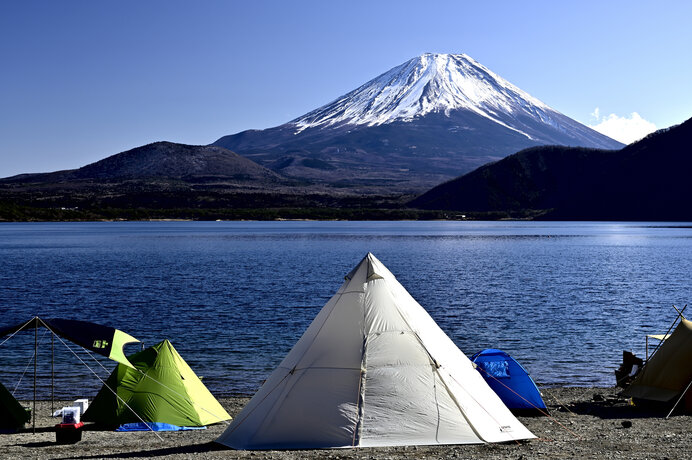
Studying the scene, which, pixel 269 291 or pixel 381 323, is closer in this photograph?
pixel 381 323

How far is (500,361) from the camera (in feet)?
52.5

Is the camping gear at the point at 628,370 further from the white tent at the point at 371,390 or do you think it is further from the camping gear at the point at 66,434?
the camping gear at the point at 66,434

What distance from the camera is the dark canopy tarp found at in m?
Result: 13.6

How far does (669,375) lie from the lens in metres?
15.8

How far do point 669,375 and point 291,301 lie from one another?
2567 cm

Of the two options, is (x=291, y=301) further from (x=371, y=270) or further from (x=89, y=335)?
(x=371, y=270)

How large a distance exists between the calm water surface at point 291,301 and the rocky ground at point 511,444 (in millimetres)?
4680

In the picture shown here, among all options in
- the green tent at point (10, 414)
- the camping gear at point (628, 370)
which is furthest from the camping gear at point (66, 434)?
the camping gear at point (628, 370)

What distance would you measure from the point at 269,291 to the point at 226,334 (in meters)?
16.4

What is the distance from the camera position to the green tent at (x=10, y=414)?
14.7 m

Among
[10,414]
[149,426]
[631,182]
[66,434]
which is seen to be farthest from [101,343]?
[631,182]

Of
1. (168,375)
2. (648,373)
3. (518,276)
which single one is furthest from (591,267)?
(168,375)

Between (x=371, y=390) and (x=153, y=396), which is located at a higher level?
(x=371, y=390)

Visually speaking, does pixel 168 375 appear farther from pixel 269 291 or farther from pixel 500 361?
pixel 269 291
